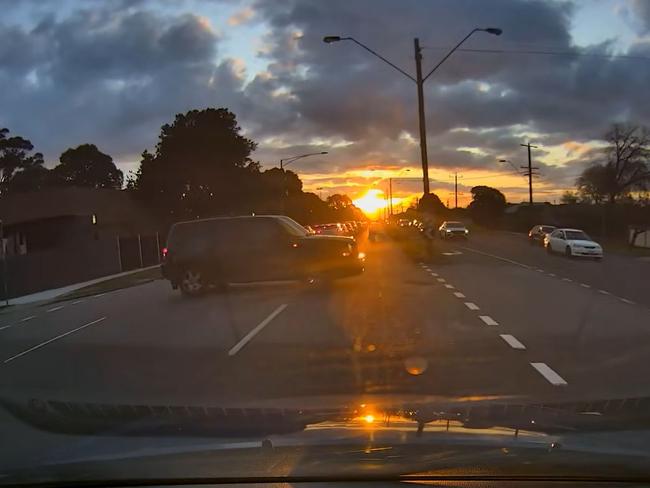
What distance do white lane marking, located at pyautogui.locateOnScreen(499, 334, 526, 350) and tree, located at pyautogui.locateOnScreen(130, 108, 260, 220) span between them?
45.2 m

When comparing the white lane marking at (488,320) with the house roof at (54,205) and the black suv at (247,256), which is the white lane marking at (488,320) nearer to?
the black suv at (247,256)

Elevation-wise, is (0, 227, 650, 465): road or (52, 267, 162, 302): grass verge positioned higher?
(0, 227, 650, 465): road

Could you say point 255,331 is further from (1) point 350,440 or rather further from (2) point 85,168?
(2) point 85,168

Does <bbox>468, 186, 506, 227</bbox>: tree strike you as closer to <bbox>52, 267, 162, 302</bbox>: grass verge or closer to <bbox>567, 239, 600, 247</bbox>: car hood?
<bbox>567, 239, 600, 247</bbox>: car hood

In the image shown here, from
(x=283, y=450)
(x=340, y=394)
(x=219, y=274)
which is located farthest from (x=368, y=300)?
(x=283, y=450)

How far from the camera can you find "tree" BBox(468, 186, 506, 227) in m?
105

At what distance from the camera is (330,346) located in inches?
384

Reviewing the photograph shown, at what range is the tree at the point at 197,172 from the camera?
53344 mm

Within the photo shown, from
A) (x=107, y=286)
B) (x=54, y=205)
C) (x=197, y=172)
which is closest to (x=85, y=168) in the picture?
→ (x=197, y=172)

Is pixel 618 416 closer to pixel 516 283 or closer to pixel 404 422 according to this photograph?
pixel 404 422

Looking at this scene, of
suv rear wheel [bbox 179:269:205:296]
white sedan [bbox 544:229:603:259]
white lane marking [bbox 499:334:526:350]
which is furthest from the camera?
white sedan [bbox 544:229:603:259]

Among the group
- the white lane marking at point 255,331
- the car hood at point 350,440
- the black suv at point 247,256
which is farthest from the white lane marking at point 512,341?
the black suv at point 247,256

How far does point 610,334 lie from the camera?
1046cm

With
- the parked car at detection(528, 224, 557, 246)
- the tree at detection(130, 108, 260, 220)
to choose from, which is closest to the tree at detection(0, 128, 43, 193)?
the tree at detection(130, 108, 260, 220)
